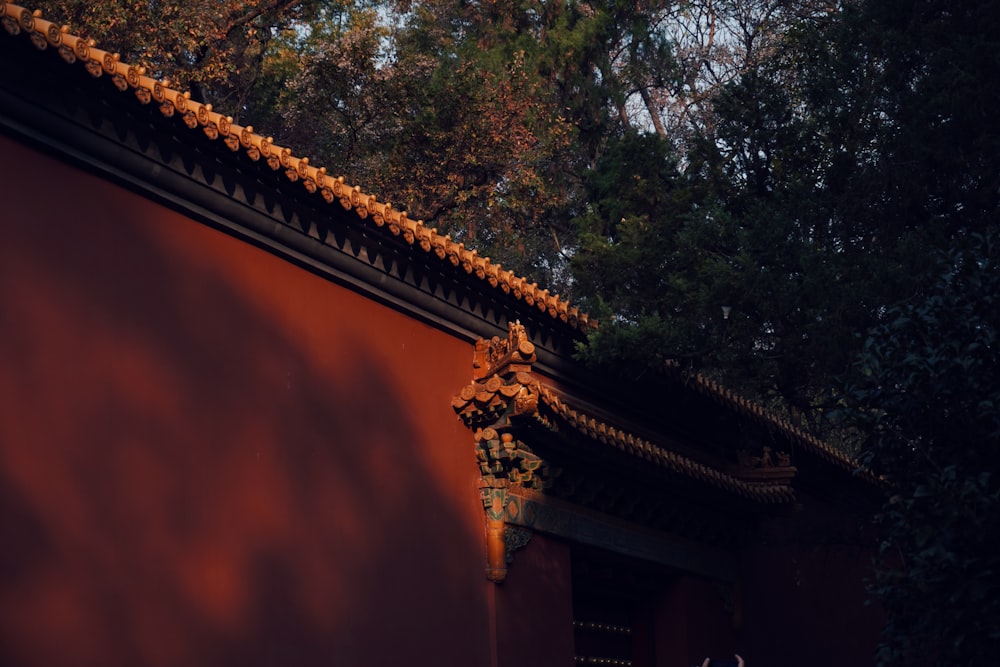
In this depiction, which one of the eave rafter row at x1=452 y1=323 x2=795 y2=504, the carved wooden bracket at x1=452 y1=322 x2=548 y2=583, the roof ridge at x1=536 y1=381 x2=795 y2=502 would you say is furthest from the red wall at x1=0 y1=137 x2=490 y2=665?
the roof ridge at x1=536 y1=381 x2=795 y2=502

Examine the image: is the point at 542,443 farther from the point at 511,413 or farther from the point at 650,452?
the point at 650,452

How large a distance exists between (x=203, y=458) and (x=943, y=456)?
4.43m

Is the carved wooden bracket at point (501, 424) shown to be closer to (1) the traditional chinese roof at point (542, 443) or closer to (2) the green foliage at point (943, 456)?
(1) the traditional chinese roof at point (542, 443)

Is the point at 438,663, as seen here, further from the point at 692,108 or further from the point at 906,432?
the point at 692,108

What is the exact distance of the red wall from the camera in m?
6.02

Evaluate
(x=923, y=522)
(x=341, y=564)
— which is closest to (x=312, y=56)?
(x=341, y=564)

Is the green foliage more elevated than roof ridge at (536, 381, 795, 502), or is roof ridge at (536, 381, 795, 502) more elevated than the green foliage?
roof ridge at (536, 381, 795, 502)

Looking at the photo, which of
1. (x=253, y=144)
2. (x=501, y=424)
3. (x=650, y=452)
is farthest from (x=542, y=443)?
(x=253, y=144)

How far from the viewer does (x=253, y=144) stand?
7000 mm

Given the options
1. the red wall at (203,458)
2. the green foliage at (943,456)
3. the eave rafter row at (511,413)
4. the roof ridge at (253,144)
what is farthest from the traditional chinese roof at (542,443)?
the green foliage at (943,456)

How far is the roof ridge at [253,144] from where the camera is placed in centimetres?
593

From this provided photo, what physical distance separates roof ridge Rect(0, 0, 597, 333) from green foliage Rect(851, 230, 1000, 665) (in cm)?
271

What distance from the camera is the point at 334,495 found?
773cm

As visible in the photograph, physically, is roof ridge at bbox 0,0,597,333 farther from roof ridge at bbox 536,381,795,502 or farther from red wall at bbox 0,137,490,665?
roof ridge at bbox 536,381,795,502
